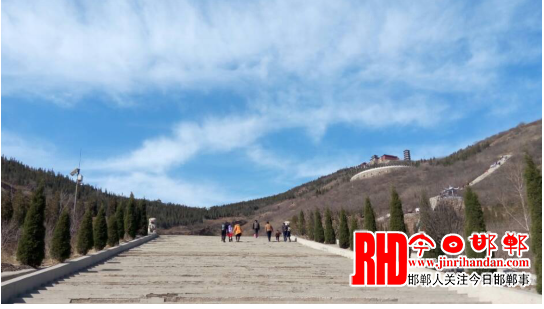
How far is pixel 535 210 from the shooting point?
6734 millimetres

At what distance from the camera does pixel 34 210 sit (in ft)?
28.9

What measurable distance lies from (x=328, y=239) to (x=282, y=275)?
946 centimetres

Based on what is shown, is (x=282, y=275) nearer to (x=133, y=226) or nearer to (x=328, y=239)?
(x=328, y=239)

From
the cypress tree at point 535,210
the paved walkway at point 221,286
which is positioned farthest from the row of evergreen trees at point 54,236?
the cypress tree at point 535,210

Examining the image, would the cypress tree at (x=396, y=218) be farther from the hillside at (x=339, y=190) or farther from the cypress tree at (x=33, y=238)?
the hillside at (x=339, y=190)

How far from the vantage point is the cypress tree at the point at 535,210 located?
6480mm

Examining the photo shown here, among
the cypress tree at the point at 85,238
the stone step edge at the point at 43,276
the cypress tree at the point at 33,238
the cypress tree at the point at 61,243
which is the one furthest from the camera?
the cypress tree at the point at 85,238

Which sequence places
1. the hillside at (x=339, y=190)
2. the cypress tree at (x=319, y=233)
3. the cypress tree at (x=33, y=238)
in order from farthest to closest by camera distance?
the hillside at (x=339, y=190) → the cypress tree at (x=319, y=233) → the cypress tree at (x=33, y=238)

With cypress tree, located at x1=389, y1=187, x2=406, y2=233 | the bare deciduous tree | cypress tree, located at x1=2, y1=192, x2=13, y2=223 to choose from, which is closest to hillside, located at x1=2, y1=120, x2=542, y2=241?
the bare deciduous tree

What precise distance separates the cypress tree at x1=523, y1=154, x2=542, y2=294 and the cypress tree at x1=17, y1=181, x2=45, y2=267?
33.0 ft

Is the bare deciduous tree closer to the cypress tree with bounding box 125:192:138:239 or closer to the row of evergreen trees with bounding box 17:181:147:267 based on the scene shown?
the row of evergreen trees with bounding box 17:181:147:267

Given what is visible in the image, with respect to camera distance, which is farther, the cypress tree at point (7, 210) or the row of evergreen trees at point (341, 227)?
the cypress tree at point (7, 210)

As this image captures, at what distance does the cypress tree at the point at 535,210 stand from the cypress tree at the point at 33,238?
10.0 m
